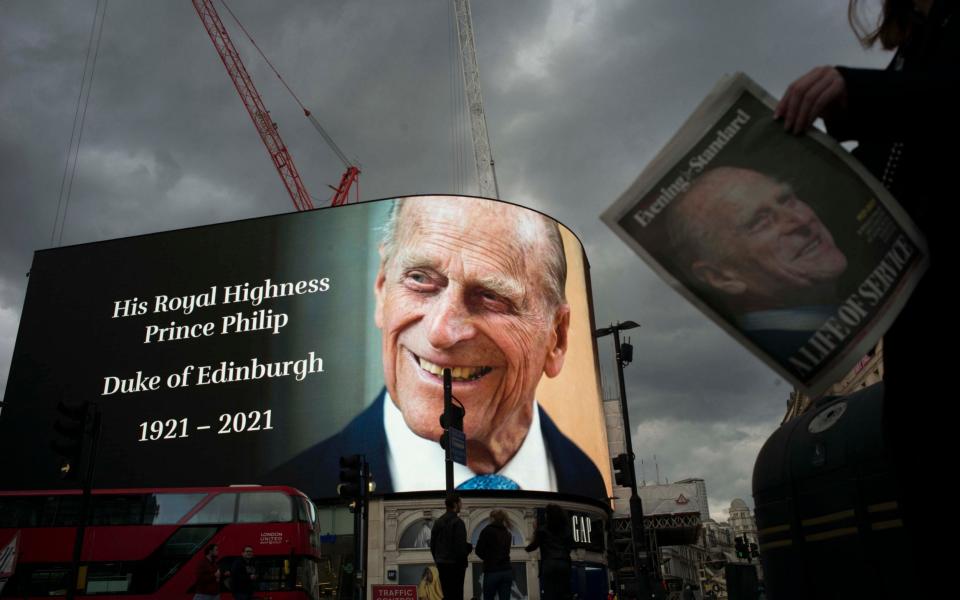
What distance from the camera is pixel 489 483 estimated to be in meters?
29.9

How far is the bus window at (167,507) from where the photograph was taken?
55.3 feet

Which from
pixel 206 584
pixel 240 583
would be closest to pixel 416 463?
pixel 240 583

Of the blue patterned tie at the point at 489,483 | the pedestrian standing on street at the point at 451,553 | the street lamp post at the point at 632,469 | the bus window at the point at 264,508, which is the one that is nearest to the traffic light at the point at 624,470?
the street lamp post at the point at 632,469

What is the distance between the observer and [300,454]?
30.1 m

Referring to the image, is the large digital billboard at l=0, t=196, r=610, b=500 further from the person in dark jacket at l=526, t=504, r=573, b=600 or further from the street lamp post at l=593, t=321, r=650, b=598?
the person in dark jacket at l=526, t=504, r=573, b=600

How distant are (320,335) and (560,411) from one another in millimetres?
11207

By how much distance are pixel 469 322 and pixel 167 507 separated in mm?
15242

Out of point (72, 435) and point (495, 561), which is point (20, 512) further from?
point (495, 561)

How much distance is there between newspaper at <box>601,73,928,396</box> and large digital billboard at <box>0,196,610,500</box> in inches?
1108

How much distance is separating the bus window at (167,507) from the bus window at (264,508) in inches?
42.9

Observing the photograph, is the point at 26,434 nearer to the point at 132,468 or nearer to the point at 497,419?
the point at 132,468

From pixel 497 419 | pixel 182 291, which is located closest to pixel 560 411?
pixel 497 419

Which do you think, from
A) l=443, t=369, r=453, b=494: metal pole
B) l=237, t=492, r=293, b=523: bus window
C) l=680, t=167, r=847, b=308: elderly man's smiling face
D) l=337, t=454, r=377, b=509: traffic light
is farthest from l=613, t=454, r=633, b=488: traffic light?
l=680, t=167, r=847, b=308: elderly man's smiling face

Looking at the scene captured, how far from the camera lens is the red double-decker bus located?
16.2 m
